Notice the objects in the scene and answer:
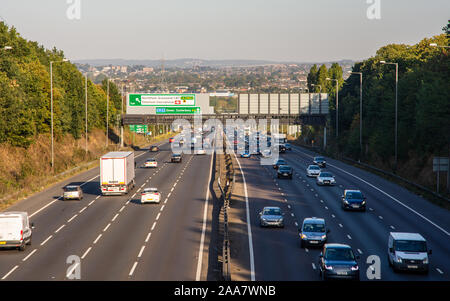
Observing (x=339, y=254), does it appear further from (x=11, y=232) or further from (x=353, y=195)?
(x=353, y=195)

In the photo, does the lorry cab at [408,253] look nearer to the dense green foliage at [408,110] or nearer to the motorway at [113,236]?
the motorway at [113,236]

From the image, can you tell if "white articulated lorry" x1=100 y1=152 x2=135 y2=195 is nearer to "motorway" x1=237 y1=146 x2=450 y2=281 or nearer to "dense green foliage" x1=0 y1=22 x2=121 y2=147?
"motorway" x1=237 y1=146 x2=450 y2=281

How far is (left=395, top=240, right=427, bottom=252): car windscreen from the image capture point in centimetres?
2964

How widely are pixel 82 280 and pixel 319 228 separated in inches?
538

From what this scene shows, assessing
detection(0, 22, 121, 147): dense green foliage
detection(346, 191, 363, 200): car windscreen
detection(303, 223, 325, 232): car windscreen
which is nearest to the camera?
detection(303, 223, 325, 232): car windscreen

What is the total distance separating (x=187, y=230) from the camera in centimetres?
4066

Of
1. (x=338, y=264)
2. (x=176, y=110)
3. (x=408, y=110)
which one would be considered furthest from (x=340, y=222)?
(x=176, y=110)

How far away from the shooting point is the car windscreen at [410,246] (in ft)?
97.2

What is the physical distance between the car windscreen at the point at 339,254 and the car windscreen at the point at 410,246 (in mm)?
3067

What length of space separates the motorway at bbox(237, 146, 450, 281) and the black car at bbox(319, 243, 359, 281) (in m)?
0.97

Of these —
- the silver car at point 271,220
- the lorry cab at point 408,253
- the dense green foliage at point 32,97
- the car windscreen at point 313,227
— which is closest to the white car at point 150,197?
the silver car at point 271,220

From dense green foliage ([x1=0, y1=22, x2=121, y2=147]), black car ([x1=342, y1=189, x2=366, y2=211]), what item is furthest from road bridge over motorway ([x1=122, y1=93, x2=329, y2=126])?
black car ([x1=342, y1=189, x2=366, y2=211])
